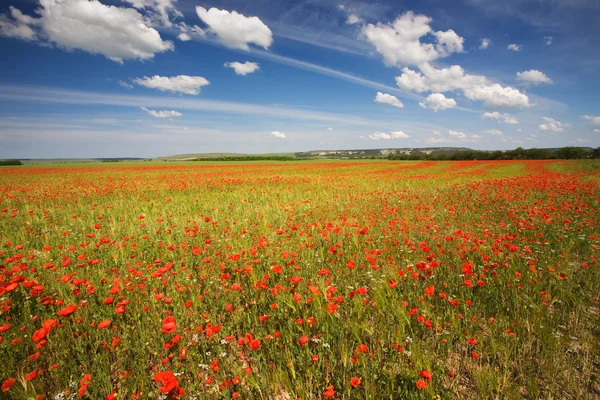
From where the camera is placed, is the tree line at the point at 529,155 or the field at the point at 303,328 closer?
the field at the point at 303,328

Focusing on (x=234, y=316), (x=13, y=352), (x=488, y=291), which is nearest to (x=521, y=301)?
(x=488, y=291)

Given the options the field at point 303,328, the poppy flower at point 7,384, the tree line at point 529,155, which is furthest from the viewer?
the tree line at point 529,155

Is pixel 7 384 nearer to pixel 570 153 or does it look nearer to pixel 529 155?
pixel 570 153

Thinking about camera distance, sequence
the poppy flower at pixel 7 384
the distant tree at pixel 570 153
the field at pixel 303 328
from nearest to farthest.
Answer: the poppy flower at pixel 7 384 → the field at pixel 303 328 → the distant tree at pixel 570 153

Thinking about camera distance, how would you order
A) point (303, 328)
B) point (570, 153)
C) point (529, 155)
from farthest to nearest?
point (529, 155)
point (570, 153)
point (303, 328)

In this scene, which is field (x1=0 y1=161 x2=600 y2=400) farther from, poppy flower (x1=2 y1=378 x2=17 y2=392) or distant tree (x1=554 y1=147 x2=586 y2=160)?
distant tree (x1=554 y1=147 x2=586 y2=160)

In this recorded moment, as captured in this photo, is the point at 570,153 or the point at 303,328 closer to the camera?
the point at 303,328

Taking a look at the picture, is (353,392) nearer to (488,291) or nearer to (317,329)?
(317,329)

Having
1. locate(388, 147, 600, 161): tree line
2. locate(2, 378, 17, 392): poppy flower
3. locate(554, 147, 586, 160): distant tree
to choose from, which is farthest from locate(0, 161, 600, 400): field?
locate(388, 147, 600, 161): tree line

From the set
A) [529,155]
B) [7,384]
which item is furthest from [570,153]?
[7,384]

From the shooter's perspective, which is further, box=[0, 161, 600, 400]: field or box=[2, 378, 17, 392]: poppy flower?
box=[0, 161, 600, 400]: field

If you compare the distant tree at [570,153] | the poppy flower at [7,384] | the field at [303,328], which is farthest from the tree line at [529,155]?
the poppy flower at [7,384]

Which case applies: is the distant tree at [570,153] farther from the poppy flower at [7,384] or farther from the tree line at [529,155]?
the poppy flower at [7,384]

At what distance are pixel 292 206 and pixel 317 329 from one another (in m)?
7.74
